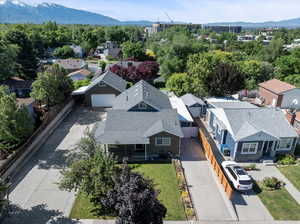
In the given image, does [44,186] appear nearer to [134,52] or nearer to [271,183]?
[271,183]

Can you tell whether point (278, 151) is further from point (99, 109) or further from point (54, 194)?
point (99, 109)

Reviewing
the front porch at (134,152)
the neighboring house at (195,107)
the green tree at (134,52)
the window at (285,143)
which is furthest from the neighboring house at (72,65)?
the window at (285,143)

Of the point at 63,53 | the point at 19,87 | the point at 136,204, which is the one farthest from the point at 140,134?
the point at 63,53

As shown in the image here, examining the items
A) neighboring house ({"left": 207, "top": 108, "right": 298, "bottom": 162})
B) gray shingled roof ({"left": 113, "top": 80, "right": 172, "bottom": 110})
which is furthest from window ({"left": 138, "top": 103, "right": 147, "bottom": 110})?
neighboring house ({"left": 207, "top": 108, "right": 298, "bottom": 162})

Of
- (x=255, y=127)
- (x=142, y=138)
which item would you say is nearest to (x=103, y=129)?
(x=142, y=138)

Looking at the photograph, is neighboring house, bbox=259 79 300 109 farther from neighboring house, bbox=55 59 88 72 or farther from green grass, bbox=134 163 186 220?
neighboring house, bbox=55 59 88 72

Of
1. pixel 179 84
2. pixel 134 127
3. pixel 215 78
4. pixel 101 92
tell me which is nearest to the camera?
pixel 134 127
